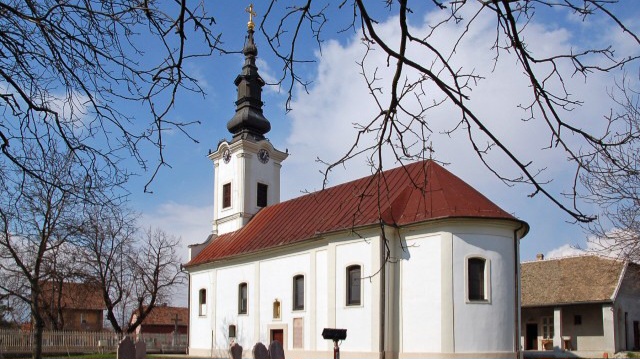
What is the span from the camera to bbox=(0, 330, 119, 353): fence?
3356 cm

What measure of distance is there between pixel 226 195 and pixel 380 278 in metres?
16.5

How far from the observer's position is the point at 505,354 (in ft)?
71.1

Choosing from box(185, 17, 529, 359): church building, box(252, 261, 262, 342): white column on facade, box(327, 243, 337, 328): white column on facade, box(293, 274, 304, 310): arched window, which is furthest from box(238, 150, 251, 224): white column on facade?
box(327, 243, 337, 328): white column on facade

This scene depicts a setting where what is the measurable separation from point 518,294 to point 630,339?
1490 centimetres

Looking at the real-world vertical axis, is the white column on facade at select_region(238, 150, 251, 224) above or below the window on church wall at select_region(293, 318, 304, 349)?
above

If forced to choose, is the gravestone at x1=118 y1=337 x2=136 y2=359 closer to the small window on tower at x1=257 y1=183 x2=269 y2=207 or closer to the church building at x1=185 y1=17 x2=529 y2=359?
the church building at x1=185 y1=17 x2=529 y2=359

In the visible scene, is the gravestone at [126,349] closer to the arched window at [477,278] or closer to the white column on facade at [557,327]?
the arched window at [477,278]

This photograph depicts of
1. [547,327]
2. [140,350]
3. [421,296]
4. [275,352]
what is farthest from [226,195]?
[140,350]

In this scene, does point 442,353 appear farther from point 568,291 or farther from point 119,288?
point 119,288

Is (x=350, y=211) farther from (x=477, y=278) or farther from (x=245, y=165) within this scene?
(x=245, y=165)

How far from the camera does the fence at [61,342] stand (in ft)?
110

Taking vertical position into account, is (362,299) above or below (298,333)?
above

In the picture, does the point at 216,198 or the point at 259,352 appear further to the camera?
the point at 216,198

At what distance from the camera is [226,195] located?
36875 millimetres
